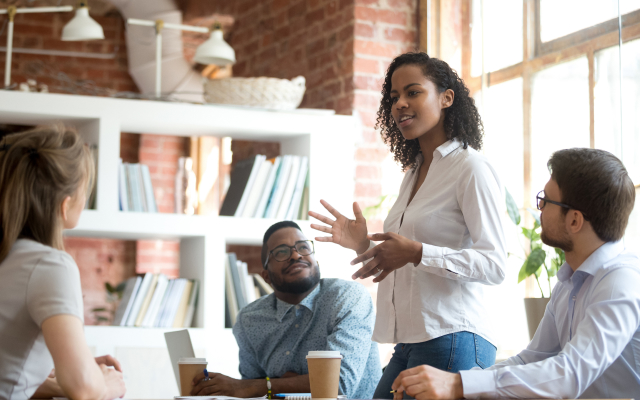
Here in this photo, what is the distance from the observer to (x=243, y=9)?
4641mm

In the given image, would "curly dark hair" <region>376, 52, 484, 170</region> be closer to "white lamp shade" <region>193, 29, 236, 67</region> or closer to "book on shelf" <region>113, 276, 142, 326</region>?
"book on shelf" <region>113, 276, 142, 326</region>

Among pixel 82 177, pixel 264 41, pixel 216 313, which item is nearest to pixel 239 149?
pixel 264 41

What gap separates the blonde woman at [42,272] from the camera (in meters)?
1.25

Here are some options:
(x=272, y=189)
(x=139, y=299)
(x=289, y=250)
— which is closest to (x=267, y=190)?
(x=272, y=189)

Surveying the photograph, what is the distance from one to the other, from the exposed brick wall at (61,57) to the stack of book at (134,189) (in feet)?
7.14

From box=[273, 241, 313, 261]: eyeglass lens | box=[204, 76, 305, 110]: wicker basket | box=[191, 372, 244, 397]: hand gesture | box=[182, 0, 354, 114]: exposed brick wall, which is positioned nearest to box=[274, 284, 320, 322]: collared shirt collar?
box=[273, 241, 313, 261]: eyeglass lens

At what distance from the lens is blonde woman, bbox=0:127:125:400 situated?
49.2 inches

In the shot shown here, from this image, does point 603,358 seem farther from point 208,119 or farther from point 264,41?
point 264,41

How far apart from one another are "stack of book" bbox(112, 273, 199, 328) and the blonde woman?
1.66 meters

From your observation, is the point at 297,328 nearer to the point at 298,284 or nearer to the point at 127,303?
the point at 298,284

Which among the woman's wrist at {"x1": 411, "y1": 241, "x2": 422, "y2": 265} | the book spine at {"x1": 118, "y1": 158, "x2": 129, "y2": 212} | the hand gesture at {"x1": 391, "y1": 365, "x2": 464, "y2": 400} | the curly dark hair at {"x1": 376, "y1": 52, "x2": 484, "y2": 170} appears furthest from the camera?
the book spine at {"x1": 118, "y1": 158, "x2": 129, "y2": 212}

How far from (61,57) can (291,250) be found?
3.60m

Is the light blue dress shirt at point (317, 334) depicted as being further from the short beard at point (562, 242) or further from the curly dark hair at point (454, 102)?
the short beard at point (562, 242)

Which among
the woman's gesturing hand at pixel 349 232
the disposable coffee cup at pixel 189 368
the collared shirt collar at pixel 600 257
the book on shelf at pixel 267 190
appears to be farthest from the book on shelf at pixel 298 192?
the collared shirt collar at pixel 600 257
